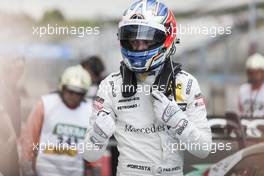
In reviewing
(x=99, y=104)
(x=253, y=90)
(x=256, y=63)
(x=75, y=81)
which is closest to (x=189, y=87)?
(x=99, y=104)

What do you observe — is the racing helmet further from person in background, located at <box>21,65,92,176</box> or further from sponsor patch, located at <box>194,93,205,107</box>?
person in background, located at <box>21,65,92,176</box>

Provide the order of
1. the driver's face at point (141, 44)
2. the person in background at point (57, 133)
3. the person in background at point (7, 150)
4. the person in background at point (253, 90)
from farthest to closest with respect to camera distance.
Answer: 1. the person in background at point (253, 90)
2. the person in background at point (57, 133)
3. the person in background at point (7, 150)
4. the driver's face at point (141, 44)

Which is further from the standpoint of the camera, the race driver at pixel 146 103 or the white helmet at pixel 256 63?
the white helmet at pixel 256 63

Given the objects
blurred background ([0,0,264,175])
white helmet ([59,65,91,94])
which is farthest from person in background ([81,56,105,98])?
white helmet ([59,65,91,94])

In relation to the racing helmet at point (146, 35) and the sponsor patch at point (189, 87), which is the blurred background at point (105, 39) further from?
the sponsor patch at point (189, 87)

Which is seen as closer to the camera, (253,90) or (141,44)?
(141,44)

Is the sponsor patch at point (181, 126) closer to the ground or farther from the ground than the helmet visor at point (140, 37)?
closer to the ground

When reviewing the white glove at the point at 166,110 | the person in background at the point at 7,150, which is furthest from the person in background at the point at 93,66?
the white glove at the point at 166,110

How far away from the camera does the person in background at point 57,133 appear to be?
569 cm

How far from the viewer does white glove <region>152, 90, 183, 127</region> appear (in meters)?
3.57

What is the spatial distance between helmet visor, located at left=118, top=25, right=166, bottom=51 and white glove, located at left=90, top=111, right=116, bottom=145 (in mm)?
419

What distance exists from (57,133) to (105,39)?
18.6 feet

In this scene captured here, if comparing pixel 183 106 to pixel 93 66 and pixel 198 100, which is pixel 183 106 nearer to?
pixel 198 100

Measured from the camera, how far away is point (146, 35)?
3787 millimetres
